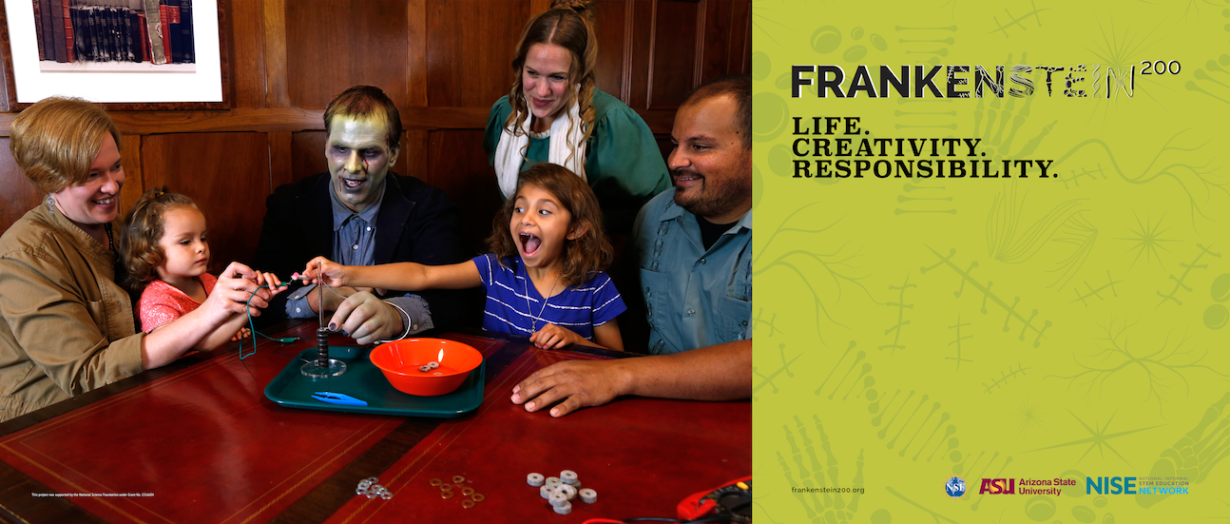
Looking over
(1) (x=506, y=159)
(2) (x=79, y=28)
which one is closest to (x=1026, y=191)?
(1) (x=506, y=159)

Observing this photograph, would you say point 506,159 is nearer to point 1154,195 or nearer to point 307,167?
point 307,167

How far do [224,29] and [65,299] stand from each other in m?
1.46

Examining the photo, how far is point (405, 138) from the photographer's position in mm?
3461

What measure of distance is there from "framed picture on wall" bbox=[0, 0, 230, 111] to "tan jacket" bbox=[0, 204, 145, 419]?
0.80 m

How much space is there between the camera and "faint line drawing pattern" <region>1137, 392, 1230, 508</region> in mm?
629

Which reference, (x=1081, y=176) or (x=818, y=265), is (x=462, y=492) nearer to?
(x=818, y=265)

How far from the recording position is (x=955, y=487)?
688 mm

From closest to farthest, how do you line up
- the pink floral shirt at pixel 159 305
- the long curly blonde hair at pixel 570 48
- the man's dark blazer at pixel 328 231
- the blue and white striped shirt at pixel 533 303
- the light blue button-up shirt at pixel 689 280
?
1. the pink floral shirt at pixel 159 305
2. the light blue button-up shirt at pixel 689 280
3. the blue and white striped shirt at pixel 533 303
4. the man's dark blazer at pixel 328 231
5. the long curly blonde hair at pixel 570 48

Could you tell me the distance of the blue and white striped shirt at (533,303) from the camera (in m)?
2.14

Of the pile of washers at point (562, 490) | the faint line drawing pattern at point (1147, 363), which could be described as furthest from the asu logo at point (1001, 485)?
the pile of washers at point (562, 490)

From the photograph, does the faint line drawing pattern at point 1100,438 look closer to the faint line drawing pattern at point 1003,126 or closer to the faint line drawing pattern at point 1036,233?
the faint line drawing pattern at point 1036,233

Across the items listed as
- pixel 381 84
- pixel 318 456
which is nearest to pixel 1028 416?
pixel 318 456

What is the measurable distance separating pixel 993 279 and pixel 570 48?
2159mm

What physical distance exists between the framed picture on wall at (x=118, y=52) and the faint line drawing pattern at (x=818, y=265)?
2495 mm
